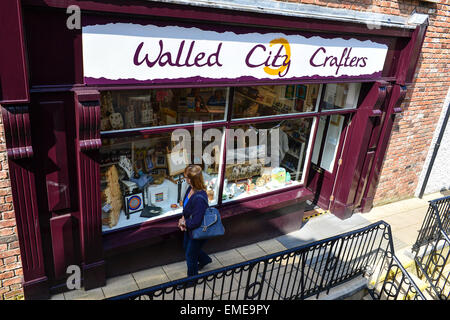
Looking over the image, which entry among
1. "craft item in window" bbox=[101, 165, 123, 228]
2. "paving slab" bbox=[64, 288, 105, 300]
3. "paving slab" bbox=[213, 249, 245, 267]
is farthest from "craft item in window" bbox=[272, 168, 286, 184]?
"paving slab" bbox=[64, 288, 105, 300]

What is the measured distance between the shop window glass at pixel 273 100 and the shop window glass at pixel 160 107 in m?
0.30

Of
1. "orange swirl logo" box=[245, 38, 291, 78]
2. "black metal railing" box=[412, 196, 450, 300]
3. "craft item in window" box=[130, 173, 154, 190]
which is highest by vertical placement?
"orange swirl logo" box=[245, 38, 291, 78]

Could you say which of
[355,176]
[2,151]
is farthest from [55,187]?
[355,176]

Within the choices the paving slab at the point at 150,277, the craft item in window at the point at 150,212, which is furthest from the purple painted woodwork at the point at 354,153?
the paving slab at the point at 150,277

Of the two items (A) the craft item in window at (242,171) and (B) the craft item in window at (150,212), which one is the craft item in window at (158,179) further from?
(A) the craft item in window at (242,171)

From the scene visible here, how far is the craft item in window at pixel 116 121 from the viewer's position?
4.50m

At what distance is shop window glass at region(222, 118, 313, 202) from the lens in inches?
237

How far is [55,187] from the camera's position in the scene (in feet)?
13.5

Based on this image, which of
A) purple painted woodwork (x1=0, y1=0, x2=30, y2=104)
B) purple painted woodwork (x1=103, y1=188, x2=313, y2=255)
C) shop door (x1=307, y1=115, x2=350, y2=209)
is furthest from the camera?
shop door (x1=307, y1=115, x2=350, y2=209)

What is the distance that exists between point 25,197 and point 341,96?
523cm

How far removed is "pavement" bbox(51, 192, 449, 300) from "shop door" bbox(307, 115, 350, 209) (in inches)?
→ 17.6

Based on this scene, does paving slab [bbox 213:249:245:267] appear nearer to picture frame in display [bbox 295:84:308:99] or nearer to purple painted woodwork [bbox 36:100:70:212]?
purple painted woodwork [bbox 36:100:70:212]
